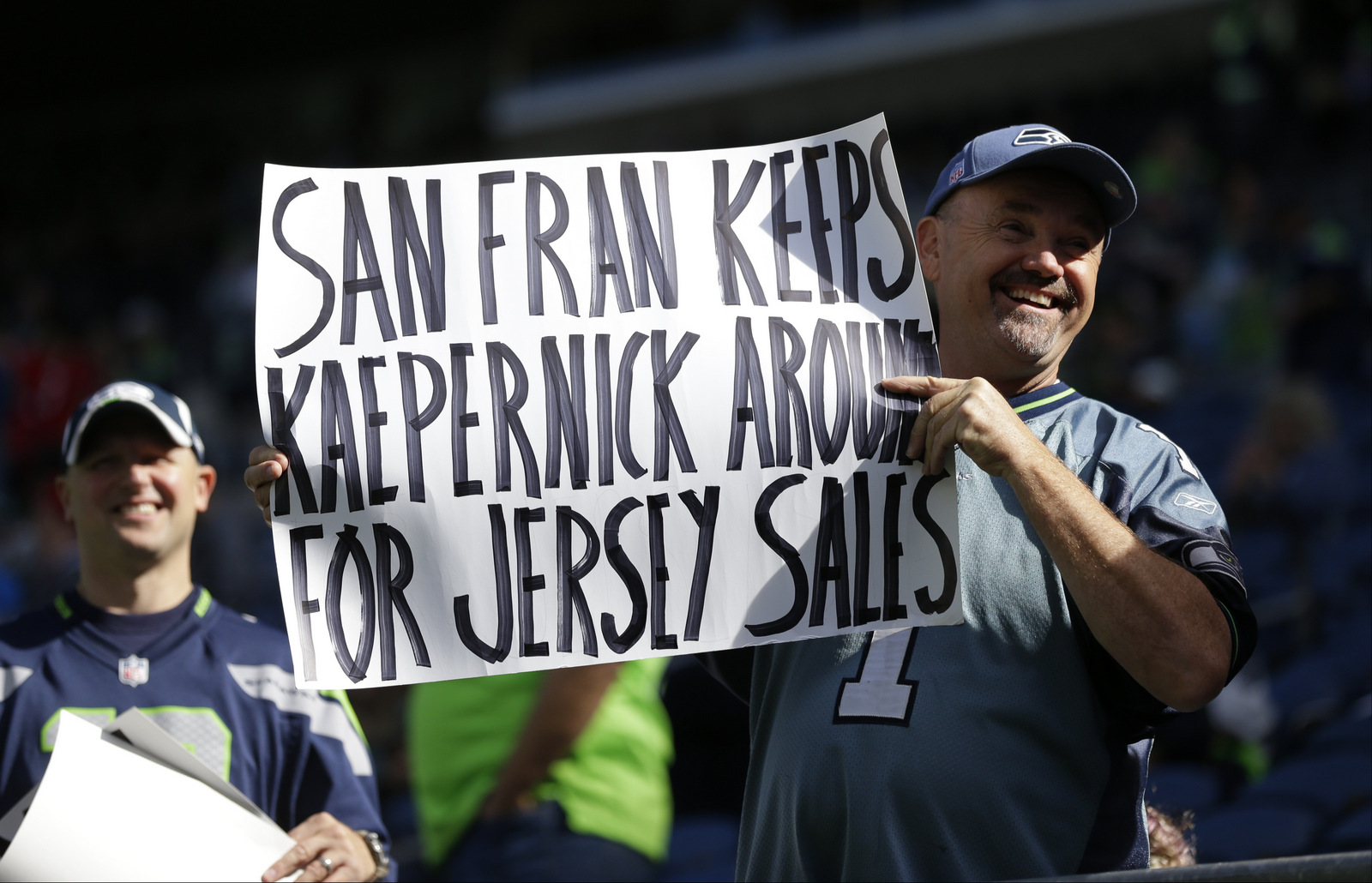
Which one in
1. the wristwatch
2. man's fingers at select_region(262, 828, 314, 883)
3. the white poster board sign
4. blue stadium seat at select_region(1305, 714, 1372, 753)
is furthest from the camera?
blue stadium seat at select_region(1305, 714, 1372, 753)

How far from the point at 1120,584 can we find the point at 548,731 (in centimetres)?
168

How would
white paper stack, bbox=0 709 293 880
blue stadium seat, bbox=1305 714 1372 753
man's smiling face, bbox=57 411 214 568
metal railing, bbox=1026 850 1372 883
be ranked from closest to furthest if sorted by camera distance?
metal railing, bbox=1026 850 1372 883 < white paper stack, bbox=0 709 293 880 < man's smiling face, bbox=57 411 214 568 < blue stadium seat, bbox=1305 714 1372 753

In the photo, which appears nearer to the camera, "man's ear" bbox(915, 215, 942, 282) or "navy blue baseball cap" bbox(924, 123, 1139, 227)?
"navy blue baseball cap" bbox(924, 123, 1139, 227)

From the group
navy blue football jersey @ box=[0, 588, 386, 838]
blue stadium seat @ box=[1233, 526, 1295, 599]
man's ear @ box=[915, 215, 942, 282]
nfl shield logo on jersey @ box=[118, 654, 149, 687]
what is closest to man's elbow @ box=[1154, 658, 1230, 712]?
man's ear @ box=[915, 215, 942, 282]

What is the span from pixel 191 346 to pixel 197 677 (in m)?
11.0

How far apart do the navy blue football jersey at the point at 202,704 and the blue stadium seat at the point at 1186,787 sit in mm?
2441

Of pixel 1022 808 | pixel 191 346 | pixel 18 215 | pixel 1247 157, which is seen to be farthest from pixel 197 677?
pixel 18 215

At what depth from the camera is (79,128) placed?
20266mm

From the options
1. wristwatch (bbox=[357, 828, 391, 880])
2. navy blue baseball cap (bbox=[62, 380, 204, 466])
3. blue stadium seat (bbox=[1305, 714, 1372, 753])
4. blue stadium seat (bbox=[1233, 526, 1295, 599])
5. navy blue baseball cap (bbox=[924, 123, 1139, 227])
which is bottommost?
blue stadium seat (bbox=[1305, 714, 1372, 753])

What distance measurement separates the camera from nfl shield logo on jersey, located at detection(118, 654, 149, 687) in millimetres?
2656

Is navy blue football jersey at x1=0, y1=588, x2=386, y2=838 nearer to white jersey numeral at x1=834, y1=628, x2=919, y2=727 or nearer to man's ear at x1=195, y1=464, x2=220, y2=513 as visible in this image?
man's ear at x1=195, y1=464, x2=220, y2=513

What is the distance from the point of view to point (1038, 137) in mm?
1988

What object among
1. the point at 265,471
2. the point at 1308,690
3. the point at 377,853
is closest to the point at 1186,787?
the point at 1308,690

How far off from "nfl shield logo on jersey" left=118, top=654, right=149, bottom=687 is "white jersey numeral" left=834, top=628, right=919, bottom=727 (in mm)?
1413
